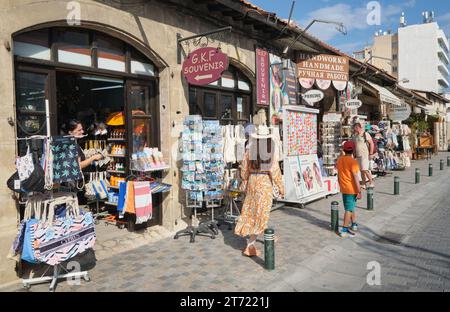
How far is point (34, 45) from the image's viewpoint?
5.16 metres

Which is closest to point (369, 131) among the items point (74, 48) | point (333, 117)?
point (333, 117)

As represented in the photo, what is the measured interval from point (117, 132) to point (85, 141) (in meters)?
1.23

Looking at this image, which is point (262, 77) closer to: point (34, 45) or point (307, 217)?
point (307, 217)

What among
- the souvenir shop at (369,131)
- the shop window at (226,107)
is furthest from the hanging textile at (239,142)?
the souvenir shop at (369,131)

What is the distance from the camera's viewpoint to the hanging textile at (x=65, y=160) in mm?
4652

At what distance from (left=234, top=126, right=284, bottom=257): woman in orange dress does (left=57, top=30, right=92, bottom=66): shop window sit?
3100 millimetres

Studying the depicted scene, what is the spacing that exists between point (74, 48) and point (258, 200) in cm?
383

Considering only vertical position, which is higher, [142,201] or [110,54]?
[110,54]

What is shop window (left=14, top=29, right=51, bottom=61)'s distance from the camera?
4.97 metres

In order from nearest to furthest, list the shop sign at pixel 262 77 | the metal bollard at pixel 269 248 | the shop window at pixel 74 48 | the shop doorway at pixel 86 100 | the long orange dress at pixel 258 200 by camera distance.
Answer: the metal bollard at pixel 269 248 → the long orange dress at pixel 258 200 → the shop window at pixel 74 48 → the shop doorway at pixel 86 100 → the shop sign at pixel 262 77

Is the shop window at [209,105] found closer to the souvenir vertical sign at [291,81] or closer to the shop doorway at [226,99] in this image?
the shop doorway at [226,99]

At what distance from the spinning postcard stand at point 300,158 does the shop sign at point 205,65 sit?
2.99 metres

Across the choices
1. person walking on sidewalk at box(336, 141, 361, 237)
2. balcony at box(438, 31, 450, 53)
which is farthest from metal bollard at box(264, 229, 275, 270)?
balcony at box(438, 31, 450, 53)

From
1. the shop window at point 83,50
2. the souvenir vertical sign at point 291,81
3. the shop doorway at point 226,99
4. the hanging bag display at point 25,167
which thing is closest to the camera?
the hanging bag display at point 25,167
